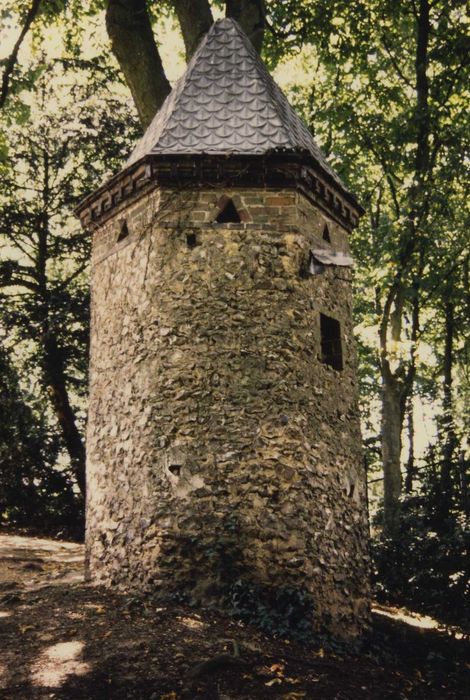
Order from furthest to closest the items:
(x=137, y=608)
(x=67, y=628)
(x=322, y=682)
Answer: (x=137, y=608) → (x=67, y=628) → (x=322, y=682)

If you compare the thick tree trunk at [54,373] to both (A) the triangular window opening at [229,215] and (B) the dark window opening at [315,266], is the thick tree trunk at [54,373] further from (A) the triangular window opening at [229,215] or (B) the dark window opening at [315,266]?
(B) the dark window opening at [315,266]

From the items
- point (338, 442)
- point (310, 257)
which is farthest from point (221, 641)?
point (310, 257)

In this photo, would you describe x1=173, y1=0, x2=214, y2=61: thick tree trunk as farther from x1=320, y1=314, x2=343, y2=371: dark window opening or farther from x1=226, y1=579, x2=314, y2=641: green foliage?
x1=226, y1=579, x2=314, y2=641: green foliage

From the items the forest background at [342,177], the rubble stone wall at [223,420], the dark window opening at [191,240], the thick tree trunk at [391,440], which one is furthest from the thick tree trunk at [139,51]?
the thick tree trunk at [391,440]

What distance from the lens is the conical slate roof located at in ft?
25.6

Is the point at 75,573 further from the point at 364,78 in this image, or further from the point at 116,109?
the point at 364,78

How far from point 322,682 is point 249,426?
248 centimetres

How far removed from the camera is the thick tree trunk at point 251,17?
11461mm

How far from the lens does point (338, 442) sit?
7.71 m

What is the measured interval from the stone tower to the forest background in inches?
144

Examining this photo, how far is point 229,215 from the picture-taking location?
25.4 ft

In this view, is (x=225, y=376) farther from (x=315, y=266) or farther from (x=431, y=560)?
(x=431, y=560)

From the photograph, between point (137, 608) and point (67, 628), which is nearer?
point (67, 628)

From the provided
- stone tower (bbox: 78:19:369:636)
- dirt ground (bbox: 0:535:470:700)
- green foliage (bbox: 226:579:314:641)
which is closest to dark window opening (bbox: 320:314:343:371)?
stone tower (bbox: 78:19:369:636)
